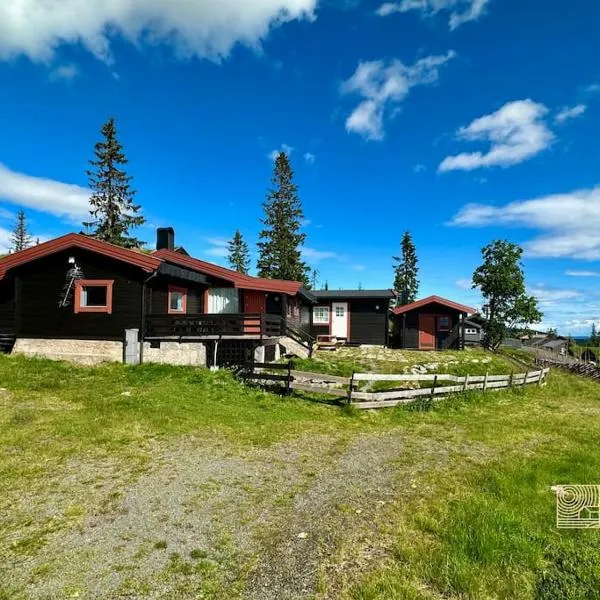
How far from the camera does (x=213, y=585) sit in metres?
4.29

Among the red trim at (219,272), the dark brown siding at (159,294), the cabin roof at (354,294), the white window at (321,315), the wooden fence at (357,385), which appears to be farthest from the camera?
the white window at (321,315)

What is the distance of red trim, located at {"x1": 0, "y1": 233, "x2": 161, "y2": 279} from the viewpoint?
16.5 meters

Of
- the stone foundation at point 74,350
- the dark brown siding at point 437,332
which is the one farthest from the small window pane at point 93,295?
the dark brown siding at point 437,332

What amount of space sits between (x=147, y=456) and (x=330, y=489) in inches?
146

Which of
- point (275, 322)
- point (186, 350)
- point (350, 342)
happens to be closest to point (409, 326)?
point (350, 342)

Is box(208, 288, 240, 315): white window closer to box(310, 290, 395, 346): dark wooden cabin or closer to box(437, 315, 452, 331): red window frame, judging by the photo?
box(310, 290, 395, 346): dark wooden cabin

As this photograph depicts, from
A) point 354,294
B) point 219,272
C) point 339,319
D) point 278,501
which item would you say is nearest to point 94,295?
point 219,272

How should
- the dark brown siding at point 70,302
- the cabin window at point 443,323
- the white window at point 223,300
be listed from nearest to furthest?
the dark brown siding at point 70,302 < the white window at point 223,300 < the cabin window at point 443,323

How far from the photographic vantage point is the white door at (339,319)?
31030 millimetres

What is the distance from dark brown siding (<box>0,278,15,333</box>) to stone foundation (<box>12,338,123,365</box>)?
5.63 ft

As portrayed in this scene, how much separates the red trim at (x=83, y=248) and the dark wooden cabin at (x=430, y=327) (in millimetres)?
20856

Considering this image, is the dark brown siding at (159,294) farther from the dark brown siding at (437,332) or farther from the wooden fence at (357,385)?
the dark brown siding at (437,332)

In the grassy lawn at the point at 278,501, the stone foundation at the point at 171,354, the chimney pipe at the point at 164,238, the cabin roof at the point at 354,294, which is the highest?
the chimney pipe at the point at 164,238

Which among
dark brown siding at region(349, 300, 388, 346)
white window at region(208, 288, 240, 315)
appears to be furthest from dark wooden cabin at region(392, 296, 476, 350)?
white window at region(208, 288, 240, 315)
